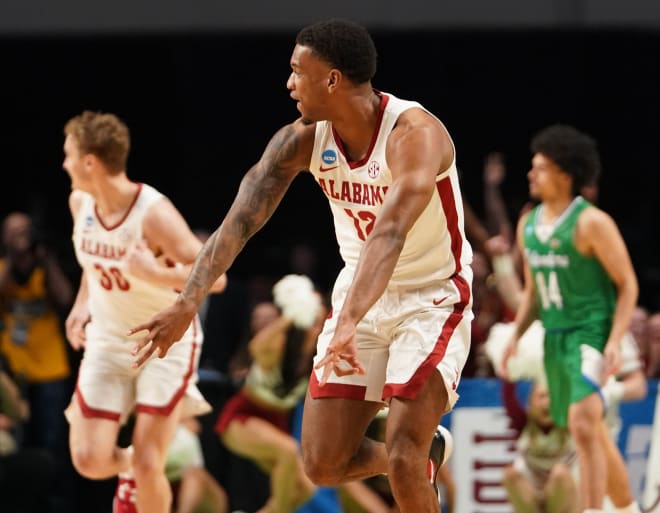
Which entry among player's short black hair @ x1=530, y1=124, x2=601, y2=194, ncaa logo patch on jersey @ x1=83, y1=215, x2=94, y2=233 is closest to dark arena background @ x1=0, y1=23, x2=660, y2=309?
player's short black hair @ x1=530, y1=124, x2=601, y2=194

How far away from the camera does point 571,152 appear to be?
7.05m

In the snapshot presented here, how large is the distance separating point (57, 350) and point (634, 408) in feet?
11.2

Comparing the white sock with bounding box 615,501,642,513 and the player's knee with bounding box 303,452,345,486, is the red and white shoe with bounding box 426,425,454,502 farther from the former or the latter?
the white sock with bounding box 615,501,642,513

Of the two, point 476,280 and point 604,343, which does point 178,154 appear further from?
point 604,343

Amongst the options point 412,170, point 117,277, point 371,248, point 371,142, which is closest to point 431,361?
point 371,248

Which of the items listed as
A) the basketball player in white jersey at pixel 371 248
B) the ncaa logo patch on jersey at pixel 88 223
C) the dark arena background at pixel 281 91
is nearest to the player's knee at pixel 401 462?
the basketball player in white jersey at pixel 371 248

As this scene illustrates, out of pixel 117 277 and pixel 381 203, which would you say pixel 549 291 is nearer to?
pixel 117 277

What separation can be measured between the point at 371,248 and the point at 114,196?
201cm

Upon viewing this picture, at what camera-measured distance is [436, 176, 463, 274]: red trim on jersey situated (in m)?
4.83

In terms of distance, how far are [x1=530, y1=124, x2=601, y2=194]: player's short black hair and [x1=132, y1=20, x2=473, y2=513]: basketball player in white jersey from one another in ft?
7.22

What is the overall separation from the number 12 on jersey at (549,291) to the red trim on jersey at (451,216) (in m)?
2.06

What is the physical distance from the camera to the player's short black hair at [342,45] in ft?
15.4

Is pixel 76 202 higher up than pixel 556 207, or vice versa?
pixel 556 207

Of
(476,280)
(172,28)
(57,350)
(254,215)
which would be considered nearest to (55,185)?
(172,28)
